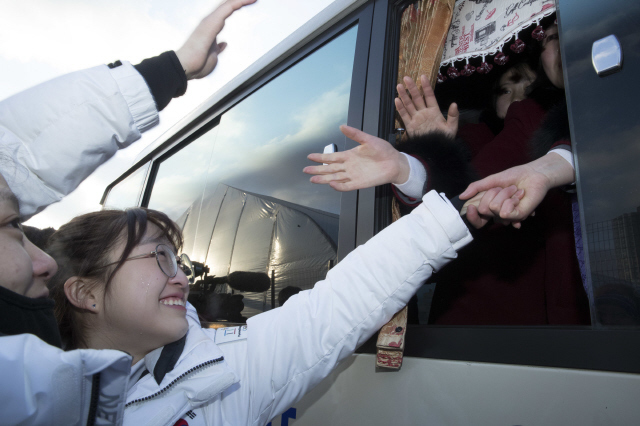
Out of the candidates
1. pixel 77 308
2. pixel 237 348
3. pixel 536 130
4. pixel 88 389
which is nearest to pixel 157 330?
pixel 237 348

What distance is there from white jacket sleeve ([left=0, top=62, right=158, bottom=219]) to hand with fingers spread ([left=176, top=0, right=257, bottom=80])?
0.69 feet

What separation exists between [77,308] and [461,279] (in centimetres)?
128

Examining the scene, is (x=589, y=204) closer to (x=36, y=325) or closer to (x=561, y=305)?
(x=561, y=305)

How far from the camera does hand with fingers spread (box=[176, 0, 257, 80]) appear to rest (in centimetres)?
127

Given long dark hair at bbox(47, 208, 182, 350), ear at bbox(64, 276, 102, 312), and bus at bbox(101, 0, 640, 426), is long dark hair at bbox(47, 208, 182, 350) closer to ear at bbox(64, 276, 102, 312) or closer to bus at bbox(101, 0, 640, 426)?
ear at bbox(64, 276, 102, 312)

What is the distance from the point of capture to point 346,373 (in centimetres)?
128

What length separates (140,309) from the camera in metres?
1.27

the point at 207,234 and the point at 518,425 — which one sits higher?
the point at 207,234

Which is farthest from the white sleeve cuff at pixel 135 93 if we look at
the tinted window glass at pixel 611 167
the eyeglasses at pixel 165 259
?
the tinted window glass at pixel 611 167

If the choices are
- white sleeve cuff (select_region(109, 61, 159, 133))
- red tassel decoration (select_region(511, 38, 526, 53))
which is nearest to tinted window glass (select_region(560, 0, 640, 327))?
red tassel decoration (select_region(511, 38, 526, 53))

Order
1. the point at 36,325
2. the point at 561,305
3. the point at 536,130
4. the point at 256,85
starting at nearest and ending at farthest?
1. the point at 36,325
2. the point at 561,305
3. the point at 536,130
4. the point at 256,85

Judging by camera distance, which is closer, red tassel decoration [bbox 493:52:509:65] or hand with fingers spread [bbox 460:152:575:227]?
hand with fingers spread [bbox 460:152:575:227]

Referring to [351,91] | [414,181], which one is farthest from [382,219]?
[351,91]

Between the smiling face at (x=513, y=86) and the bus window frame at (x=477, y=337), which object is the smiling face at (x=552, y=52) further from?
the bus window frame at (x=477, y=337)
